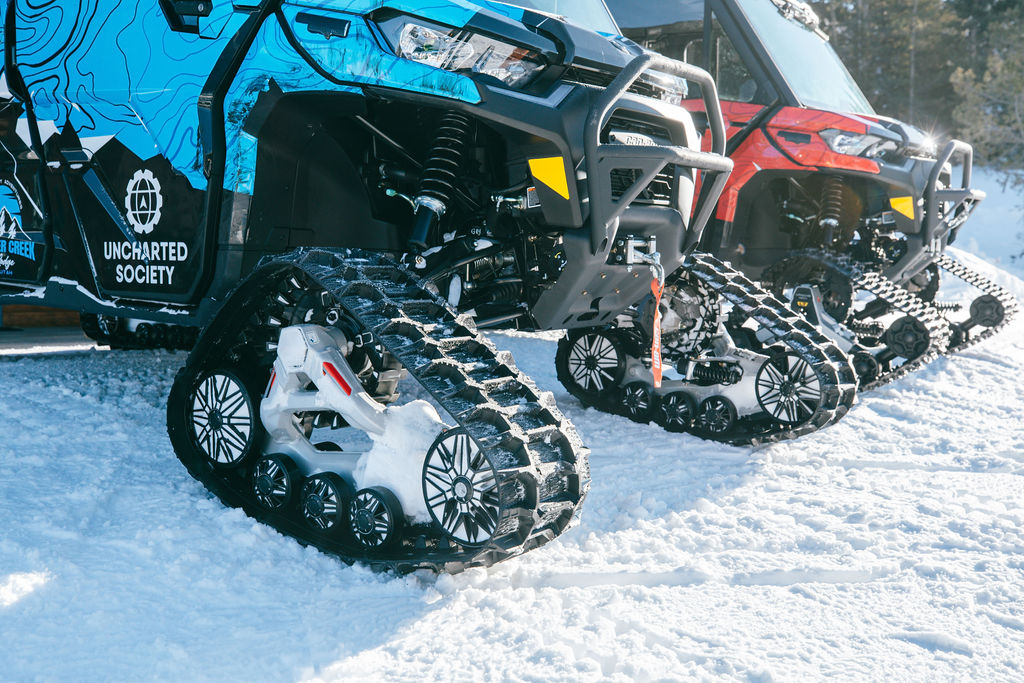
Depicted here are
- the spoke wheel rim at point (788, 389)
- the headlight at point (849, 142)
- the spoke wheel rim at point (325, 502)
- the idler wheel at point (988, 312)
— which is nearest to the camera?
the spoke wheel rim at point (325, 502)

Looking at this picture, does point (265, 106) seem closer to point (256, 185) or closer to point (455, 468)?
point (256, 185)

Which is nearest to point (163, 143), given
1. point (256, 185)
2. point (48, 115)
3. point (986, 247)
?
point (256, 185)

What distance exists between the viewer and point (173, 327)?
5.32m

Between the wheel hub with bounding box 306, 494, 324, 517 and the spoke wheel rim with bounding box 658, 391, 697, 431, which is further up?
the wheel hub with bounding box 306, 494, 324, 517

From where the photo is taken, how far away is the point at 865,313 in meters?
6.53

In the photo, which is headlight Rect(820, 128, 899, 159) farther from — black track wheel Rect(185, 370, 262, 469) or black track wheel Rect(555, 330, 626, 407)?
black track wheel Rect(185, 370, 262, 469)

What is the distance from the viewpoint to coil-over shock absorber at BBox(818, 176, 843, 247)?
658cm

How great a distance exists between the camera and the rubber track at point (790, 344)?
4066mm

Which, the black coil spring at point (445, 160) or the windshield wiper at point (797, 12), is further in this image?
the windshield wiper at point (797, 12)

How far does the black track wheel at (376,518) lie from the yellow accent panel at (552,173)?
110cm

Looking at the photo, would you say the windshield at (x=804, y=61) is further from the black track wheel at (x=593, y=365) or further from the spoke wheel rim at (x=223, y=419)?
the spoke wheel rim at (x=223, y=419)

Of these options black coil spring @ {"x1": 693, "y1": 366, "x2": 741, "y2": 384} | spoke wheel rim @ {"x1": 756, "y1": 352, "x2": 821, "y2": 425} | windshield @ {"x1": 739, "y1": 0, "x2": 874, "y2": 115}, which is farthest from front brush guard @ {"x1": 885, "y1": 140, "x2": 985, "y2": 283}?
spoke wheel rim @ {"x1": 756, "y1": 352, "x2": 821, "y2": 425}

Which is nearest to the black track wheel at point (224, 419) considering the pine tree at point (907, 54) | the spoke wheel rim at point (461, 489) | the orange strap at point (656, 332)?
the spoke wheel rim at point (461, 489)

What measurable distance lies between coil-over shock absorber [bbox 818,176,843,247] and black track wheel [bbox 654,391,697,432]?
104 inches
